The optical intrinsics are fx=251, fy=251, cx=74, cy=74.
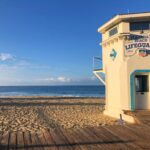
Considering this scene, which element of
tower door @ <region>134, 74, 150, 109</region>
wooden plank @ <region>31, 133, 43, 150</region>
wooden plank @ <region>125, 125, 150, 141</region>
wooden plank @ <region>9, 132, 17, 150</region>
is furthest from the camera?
tower door @ <region>134, 74, 150, 109</region>

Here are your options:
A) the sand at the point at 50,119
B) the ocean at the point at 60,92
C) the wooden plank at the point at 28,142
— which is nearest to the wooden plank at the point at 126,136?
the wooden plank at the point at 28,142

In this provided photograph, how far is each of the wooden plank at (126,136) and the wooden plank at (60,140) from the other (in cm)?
154

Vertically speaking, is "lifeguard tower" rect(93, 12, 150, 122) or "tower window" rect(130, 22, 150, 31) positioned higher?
"tower window" rect(130, 22, 150, 31)

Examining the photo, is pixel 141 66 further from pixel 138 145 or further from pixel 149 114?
pixel 138 145

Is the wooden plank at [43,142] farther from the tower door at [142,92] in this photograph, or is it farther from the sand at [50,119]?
the tower door at [142,92]

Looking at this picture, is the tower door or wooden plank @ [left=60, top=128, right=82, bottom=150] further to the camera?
the tower door

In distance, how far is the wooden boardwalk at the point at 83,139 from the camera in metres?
5.95

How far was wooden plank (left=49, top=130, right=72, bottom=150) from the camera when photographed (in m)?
5.92

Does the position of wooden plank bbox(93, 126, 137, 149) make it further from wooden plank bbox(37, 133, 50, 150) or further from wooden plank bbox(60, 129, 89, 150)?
wooden plank bbox(37, 133, 50, 150)

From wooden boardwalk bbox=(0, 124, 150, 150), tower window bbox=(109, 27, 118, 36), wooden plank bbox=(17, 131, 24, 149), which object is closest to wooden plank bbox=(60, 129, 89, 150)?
wooden boardwalk bbox=(0, 124, 150, 150)

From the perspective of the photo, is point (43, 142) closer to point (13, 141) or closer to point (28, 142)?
point (28, 142)

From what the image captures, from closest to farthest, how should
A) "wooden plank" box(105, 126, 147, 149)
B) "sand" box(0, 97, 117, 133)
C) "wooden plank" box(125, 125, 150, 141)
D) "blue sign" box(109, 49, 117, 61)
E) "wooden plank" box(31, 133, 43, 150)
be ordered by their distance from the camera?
1. "wooden plank" box(31, 133, 43, 150)
2. "wooden plank" box(105, 126, 147, 149)
3. "wooden plank" box(125, 125, 150, 141)
4. "sand" box(0, 97, 117, 133)
5. "blue sign" box(109, 49, 117, 61)

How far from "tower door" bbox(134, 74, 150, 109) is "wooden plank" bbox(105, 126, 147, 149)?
4.10 metres

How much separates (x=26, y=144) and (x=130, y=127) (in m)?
3.61
